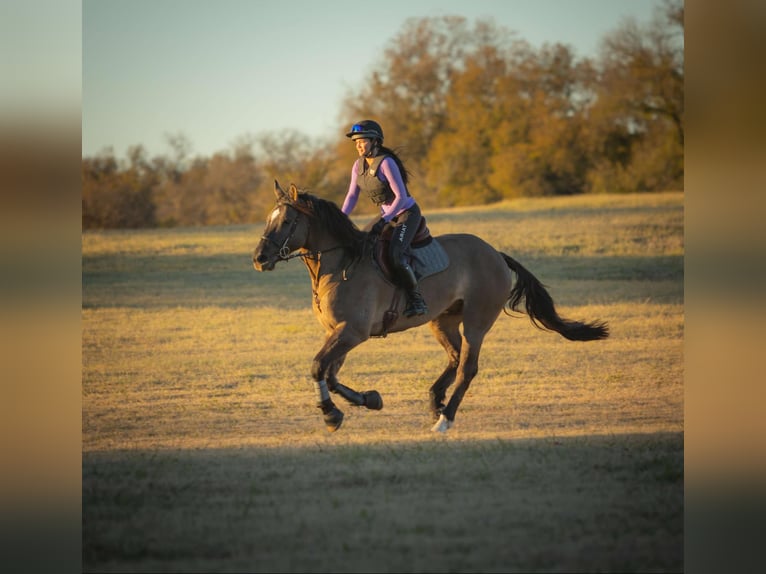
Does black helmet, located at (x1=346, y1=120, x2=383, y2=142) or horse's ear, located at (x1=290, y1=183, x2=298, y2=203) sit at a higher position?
black helmet, located at (x1=346, y1=120, x2=383, y2=142)

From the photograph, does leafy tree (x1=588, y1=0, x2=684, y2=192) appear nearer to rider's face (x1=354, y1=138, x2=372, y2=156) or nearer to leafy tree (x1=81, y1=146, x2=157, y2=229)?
leafy tree (x1=81, y1=146, x2=157, y2=229)

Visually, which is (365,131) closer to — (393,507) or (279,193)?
(279,193)

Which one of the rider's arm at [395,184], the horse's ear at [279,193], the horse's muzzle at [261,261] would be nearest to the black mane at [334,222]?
the horse's ear at [279,193]

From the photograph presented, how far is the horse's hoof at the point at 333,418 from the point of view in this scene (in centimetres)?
827

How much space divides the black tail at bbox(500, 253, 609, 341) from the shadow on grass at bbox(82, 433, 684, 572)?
5.01 feet

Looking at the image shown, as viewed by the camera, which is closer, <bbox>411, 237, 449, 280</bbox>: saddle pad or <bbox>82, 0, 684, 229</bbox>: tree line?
<bbox>411, 237, 449, 280</bbox>: saddle pad

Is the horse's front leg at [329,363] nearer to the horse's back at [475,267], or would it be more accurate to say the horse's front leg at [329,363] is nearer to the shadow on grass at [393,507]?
the shadow on grass at [393,507]

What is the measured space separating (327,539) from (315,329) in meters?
10.4

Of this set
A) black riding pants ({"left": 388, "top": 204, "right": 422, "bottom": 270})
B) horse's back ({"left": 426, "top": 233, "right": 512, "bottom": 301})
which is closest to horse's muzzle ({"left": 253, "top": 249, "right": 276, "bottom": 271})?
black riding pants ({"left": 388, "top": 204, "right": 422, "bottom": 270})

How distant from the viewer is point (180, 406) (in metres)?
10.2

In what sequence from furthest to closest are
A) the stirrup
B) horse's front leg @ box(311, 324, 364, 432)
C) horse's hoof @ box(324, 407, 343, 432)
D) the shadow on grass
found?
the stirrup < horse's hoof @ box(324, 407, 343, 432) < horse's front leg @ box(311, 324, 364, 432) < the shadow on grass

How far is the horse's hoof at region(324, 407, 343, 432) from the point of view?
27.1 feet

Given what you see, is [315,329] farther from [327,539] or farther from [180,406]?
[327,539]
